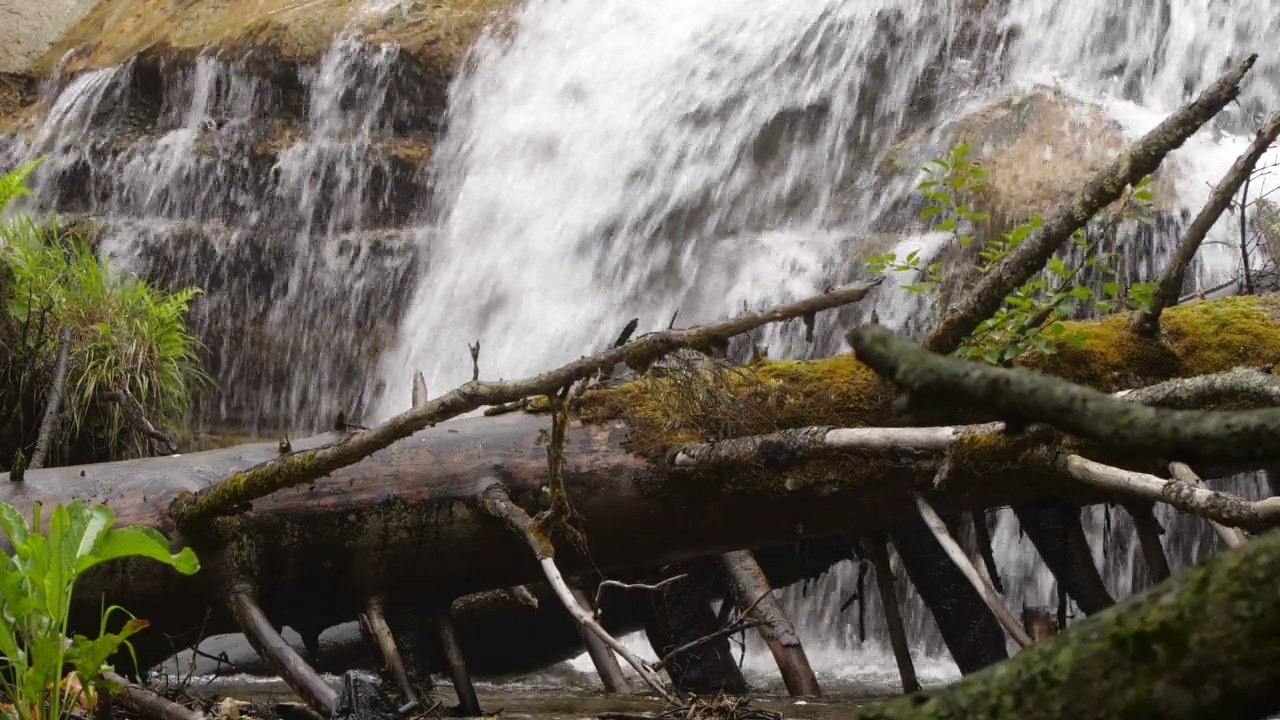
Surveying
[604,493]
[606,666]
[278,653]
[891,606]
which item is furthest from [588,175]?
[278,653]

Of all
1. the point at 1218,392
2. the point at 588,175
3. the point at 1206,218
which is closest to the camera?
the point at 1218,392

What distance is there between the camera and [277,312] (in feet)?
38.2

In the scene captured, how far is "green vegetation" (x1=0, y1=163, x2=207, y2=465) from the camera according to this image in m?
7.28

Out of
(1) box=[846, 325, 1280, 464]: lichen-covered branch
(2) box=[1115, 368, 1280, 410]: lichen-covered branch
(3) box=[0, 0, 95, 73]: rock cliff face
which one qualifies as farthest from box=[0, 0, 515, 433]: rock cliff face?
(1) box=[846, 325, 1280, 464]: lichen-covered branch

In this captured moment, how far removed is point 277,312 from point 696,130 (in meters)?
4.59

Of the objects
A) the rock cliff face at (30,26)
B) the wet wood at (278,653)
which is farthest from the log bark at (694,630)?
the rock cliff face at (30,26)

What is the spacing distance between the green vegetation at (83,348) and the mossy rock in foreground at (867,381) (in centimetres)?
436

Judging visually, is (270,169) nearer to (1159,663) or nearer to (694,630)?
(694,630)

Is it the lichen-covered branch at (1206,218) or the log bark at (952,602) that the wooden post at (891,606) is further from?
the lichen-covered branch at (1206,218)

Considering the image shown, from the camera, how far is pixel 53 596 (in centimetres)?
251

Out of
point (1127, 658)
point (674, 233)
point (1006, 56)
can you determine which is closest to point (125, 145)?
point (674, 233)

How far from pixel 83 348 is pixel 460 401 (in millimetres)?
5415

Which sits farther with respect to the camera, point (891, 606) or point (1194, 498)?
point (891, 606)

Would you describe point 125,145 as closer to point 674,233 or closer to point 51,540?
point 674,233
